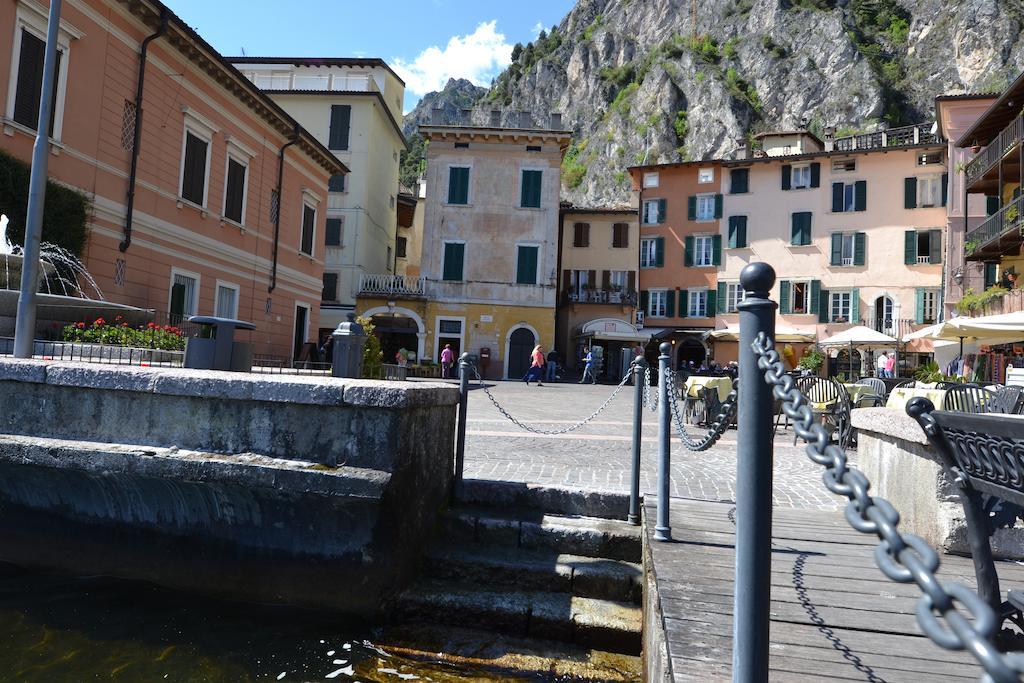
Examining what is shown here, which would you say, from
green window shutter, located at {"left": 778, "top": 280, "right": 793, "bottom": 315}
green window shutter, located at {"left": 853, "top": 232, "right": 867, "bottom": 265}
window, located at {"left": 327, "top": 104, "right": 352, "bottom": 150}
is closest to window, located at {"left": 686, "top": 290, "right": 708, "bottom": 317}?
green window shutter, located at {"left": 778, "top": 280, "right": 793, "bottom": 315}

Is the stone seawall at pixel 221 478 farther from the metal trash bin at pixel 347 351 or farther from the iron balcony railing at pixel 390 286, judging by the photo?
the iron balcony railing at pixel 390 286

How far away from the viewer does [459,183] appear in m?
31.5

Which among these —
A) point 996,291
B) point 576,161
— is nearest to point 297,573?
point 996,291

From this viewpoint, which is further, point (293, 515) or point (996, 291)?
point (996, 291)

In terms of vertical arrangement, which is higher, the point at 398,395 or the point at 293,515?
the point at 398,395

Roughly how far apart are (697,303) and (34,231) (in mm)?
32872

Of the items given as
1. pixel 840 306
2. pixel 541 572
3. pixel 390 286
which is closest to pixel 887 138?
pixel 840 306

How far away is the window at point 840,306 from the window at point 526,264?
47.1 ft

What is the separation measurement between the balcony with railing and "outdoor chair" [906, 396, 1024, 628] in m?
20.5

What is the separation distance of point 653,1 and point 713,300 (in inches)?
2700

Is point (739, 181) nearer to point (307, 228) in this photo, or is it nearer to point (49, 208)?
point (307, 228)

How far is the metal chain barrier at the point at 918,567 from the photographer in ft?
2.45

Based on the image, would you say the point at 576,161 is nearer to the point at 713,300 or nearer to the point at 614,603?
the point at 713,300

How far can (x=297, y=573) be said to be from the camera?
4.30 m
